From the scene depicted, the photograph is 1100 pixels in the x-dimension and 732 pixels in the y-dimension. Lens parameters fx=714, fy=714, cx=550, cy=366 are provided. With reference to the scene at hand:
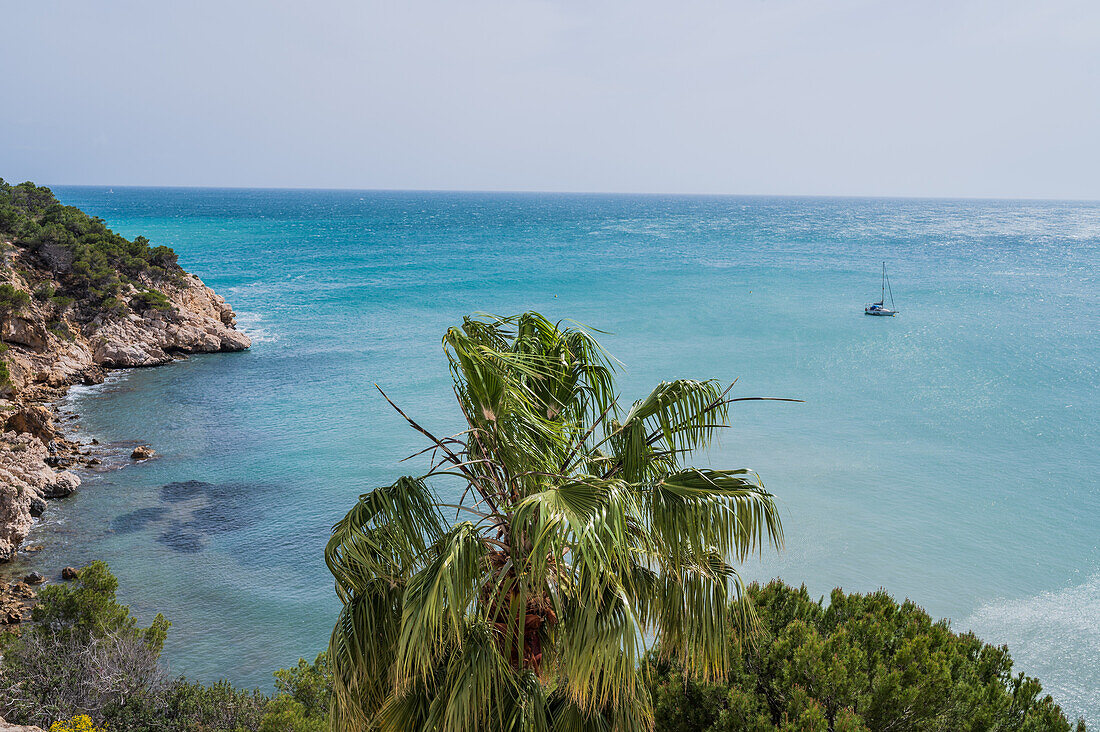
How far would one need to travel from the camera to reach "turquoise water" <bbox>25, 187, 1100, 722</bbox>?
16.3 m

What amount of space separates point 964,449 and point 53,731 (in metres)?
27.3

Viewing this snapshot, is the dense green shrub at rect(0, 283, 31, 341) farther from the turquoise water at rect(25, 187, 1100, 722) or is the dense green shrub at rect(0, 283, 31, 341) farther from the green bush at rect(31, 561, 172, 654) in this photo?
the green bush at rect(31, 561, 172, 654)

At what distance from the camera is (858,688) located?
21.1 ft

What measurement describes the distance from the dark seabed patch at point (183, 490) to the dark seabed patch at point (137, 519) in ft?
2.27

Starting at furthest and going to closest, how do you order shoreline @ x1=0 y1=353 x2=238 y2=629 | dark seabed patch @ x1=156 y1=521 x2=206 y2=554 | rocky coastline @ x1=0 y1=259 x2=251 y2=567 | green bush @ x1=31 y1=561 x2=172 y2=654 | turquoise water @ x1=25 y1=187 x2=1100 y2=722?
rocky coastline @ x1=0 y1=259 x2=251 y2=567 → dark seabed patch @ x1=156 y1=521 x2=206 y2=554 → turquoise water @ x1=25 y1=187 x2=1100 y2=722 → shoreline @ x1=0 y1=353 x2=238 y2=629 → green bush @ x1=31 y1=561 x2=172 y2=654

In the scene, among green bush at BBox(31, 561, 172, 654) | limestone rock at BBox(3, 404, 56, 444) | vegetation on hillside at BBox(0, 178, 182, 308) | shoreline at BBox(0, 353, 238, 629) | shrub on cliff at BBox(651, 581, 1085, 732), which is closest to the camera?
shrub on cliff at BBox(651, 581, 1085, 732)

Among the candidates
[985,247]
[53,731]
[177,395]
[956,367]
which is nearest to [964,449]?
[956,367]

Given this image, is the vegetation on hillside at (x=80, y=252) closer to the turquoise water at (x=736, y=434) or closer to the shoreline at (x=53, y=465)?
the shoreline at (x=53, y=465)

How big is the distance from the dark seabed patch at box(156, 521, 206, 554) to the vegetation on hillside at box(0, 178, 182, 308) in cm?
1751

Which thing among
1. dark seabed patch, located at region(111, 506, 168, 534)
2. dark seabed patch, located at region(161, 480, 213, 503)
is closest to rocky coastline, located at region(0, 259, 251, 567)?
dark seabed patch, located at region(111, 506, 168, 534)

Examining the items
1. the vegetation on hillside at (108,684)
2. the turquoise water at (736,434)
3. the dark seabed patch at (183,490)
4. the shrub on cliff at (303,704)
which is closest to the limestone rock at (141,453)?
the turquoise water at (736,434)

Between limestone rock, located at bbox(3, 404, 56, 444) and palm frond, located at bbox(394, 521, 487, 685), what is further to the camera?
limestone rock, located at bbox(3, 404, 56, 444)

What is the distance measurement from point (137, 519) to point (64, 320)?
15.9 m

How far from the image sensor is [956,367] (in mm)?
36344
